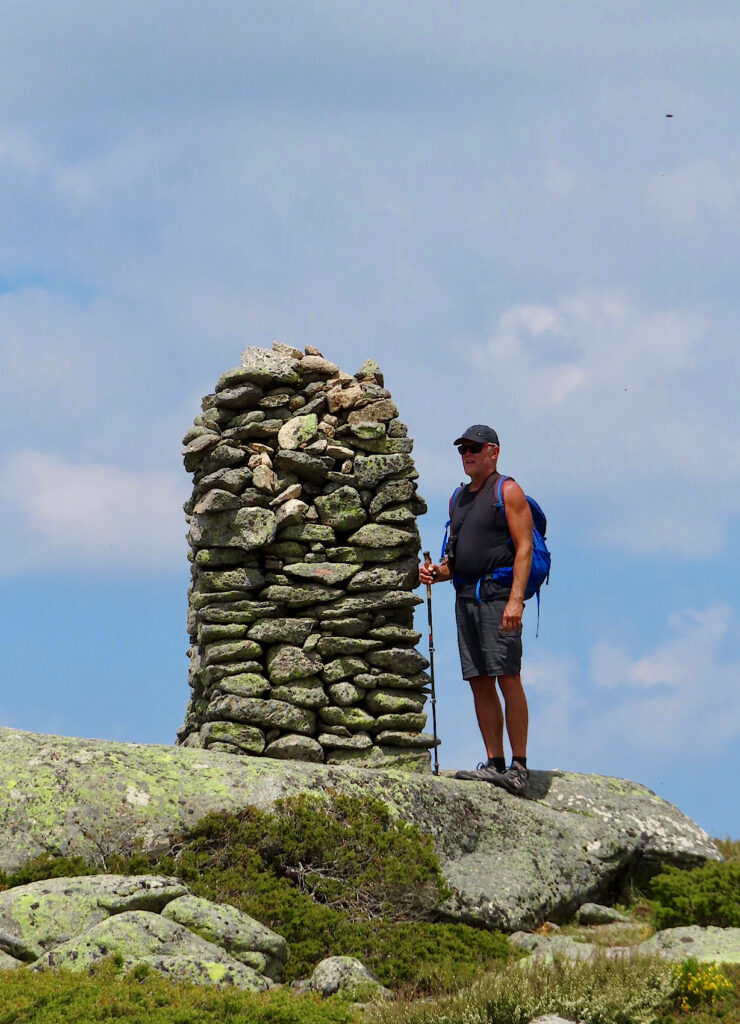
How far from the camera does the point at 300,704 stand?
12266 mm

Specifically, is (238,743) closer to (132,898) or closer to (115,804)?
(115,804)

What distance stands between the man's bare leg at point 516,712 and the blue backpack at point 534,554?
0.92 metres

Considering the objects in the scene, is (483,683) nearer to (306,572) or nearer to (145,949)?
(306,572)

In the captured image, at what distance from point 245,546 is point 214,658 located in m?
1.28

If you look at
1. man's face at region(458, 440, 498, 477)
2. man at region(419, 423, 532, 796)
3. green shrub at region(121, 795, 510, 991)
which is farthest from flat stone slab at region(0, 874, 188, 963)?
man's face at region(458, 440, 498, 477)

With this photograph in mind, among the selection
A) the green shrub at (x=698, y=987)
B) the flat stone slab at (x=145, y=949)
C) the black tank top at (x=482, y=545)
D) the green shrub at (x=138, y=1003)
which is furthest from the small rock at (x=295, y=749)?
the green shrub at (x=698, y=987)

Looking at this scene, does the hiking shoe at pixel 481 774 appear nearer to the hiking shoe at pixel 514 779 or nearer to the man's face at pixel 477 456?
the hiking shoe at pixel 514 779

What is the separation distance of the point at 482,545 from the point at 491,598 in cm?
57

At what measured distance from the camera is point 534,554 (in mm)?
11914

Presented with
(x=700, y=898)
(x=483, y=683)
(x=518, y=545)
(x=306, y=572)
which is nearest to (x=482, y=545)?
(x=518, y=545)

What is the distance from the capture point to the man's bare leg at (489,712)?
11.8 metres

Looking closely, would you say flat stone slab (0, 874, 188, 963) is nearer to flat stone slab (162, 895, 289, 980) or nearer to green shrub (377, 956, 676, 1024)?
flat stone slab (162, 895, 289, 980)

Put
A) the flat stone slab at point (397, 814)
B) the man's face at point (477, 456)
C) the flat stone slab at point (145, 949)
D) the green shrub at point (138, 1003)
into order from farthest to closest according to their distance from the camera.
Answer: the man's face at point (477, 456)
the flat stone slab at point (397, 814)
the flat stone slab at point (145, 949)
the green shrub at point (138, 1003)

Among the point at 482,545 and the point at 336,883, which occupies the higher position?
the point at 482,545
